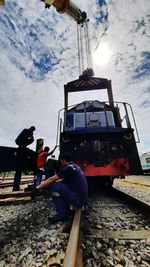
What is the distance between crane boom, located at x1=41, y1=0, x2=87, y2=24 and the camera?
645 cm

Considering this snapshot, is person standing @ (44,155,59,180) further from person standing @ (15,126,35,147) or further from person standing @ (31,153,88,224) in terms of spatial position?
person standing @ (31,153,88,224)

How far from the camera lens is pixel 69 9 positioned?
777 centimetres

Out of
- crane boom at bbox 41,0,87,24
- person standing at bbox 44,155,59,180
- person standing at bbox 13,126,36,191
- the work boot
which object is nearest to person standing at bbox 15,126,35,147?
person standing at bbox 13,126,36,191

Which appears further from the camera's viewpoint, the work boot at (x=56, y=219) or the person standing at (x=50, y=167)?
the person standing at (x=50, y=167)

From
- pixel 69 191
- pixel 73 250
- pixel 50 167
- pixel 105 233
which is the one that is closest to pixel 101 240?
pixel 105 233

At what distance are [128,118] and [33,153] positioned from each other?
3.13 m

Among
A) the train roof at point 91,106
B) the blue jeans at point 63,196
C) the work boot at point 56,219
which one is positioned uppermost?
the train roof at point 91,106

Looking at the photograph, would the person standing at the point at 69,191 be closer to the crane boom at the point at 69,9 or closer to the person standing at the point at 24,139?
the person standing at the point at 24,139

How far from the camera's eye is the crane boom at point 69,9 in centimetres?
645

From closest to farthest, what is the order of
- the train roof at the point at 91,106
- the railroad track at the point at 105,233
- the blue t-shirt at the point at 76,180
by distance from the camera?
the railroad track at the point at 105,233 < the blue t-shirt at the point at 76,180 < the train roof at the point at 91,106

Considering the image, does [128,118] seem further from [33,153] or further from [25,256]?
[25,256]

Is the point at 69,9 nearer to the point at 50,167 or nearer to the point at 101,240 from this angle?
the point at 50,167

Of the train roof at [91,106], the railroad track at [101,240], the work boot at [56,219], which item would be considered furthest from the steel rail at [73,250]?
the train roof at [91,106]

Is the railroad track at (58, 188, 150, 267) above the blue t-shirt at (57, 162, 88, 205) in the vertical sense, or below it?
below
